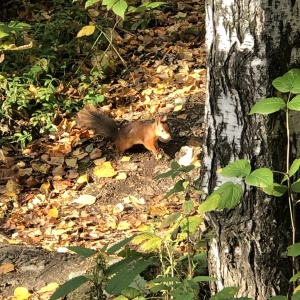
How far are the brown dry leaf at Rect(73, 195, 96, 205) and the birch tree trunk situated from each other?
218 cm

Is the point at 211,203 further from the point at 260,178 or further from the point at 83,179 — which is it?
the point at 83,179

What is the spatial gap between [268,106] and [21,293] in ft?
5.88

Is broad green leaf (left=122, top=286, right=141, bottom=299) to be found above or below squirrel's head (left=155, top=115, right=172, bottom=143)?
below

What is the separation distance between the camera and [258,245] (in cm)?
276

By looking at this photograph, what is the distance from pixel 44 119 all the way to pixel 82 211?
4.84 ft

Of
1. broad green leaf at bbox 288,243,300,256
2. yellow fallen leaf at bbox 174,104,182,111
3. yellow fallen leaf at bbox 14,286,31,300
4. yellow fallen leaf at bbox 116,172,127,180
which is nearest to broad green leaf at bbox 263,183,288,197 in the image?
broad green leaf at bbox 288,243,300,256

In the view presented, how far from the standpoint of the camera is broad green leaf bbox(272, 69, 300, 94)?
2.31m

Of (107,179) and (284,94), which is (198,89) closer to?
(107,179)

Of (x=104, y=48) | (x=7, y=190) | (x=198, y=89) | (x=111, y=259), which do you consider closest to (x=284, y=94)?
(x=111, y=259)

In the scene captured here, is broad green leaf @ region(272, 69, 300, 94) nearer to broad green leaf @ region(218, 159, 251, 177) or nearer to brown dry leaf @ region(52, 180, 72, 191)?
broad green leaf @ region(218, 159, 251, 177)

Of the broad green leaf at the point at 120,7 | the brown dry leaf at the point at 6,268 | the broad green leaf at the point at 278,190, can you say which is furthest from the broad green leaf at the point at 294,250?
the broad green leaf at the point at 120,7

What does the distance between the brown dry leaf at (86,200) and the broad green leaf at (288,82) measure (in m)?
2.87

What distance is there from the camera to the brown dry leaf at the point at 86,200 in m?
4.99

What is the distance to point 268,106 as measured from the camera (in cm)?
230
